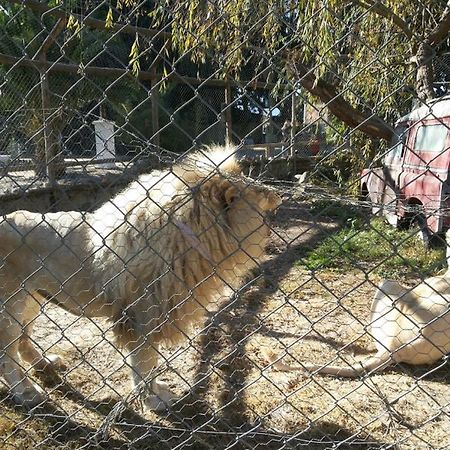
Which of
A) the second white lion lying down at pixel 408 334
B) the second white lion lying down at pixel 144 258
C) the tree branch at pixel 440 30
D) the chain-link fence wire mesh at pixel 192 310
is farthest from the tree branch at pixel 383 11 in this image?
the second white lion lying down at pixel 408 334

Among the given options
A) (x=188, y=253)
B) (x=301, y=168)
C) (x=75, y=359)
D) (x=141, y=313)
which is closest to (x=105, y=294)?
(x=141, y=313)

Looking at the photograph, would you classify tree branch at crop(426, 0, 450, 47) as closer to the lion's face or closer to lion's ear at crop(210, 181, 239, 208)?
the lion's face

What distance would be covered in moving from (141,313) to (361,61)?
3.28 meters

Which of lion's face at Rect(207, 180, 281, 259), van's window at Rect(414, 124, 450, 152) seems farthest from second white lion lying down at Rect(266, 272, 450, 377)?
van's window at Rect(414, 124, 450, 152)

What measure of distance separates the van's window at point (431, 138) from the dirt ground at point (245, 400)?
236cm

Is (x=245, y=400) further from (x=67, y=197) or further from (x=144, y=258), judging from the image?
(x=67, y=197)

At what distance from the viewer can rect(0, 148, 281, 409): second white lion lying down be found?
92.7 inches

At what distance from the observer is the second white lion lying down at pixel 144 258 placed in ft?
7.72

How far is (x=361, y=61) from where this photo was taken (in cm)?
457

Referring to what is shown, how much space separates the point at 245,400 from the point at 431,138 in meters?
3.92

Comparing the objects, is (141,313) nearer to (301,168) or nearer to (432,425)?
(432,425)

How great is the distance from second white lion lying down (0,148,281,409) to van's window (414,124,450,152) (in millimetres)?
3371

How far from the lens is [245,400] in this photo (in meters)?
2.74

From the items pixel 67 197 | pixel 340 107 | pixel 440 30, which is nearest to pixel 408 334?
pixel 440 30
